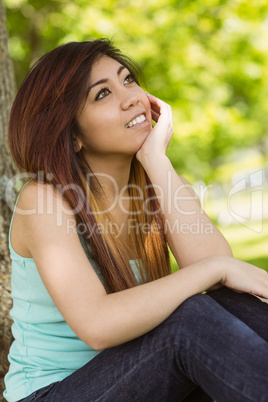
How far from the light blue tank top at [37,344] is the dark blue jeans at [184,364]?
8 centimetres

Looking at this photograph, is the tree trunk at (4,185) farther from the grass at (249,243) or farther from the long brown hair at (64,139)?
the grass at (249,243)

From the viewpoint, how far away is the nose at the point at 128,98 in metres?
2.42

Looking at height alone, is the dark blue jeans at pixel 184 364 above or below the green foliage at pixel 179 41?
below

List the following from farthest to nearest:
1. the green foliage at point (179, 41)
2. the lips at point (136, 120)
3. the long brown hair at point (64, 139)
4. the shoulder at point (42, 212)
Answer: the green foliage at point (179, 41) → the lips at point (136, 120) → the long brown hair at point (64, 139) → the shoulder at point (42, 212)

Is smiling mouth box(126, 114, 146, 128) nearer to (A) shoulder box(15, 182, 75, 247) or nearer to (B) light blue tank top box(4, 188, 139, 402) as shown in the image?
(A) shoulder box(15, 182, 75, 247)

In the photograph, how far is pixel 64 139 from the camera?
2338mm

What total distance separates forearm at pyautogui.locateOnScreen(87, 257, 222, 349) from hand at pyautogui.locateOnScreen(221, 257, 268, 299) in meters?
0.20

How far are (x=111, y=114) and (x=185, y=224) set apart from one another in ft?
2.01

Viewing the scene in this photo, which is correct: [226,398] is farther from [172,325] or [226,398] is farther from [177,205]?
[177,205]

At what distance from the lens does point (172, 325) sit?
70.5 inches

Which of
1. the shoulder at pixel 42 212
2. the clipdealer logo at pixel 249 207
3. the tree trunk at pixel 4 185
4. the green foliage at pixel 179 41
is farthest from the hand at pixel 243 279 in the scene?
the clipdealer logo at pixel 249 207

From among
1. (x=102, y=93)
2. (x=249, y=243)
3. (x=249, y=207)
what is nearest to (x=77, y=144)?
(x=102, y=93)

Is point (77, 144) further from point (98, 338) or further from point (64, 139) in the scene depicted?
point (98, 338)

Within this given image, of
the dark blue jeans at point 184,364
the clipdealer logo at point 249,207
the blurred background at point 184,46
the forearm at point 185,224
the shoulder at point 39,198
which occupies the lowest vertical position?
the clipdealer logo at point 249,207
